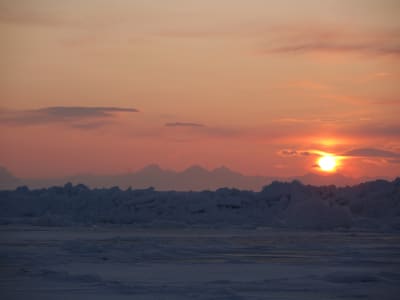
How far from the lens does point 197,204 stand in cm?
2850

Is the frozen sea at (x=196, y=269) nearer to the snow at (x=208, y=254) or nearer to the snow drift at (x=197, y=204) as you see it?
the snow at (x=208, y=254)

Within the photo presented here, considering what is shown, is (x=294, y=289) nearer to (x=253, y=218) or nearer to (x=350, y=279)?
(x=350, y=279)

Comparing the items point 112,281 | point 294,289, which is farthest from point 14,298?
point 294,289

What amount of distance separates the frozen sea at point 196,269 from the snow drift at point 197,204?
10.1 metres

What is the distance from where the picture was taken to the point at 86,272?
31.8 ft

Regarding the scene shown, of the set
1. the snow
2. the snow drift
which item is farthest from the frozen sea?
the snow drift

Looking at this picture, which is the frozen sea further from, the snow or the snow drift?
the snow drift

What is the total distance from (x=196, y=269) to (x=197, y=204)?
18.3m

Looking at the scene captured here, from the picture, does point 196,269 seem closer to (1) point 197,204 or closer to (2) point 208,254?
(2) point 208,254

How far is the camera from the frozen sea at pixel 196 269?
7871 mm

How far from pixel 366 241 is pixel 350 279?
24.6 feet

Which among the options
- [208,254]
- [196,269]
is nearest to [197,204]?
[208,254]

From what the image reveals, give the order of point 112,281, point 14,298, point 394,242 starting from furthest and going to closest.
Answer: point 394,242 → point 112,281 → point 14,298

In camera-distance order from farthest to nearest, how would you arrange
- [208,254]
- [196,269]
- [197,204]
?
1. [197,204]
2. [208,254]
3. [196,269]
